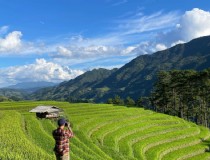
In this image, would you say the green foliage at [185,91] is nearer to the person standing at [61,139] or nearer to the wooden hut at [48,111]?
the wooden hut at [48,111]

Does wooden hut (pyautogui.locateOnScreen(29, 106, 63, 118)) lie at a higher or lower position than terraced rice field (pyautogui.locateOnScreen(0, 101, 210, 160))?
higher

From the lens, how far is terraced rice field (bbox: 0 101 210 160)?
35.2 metres

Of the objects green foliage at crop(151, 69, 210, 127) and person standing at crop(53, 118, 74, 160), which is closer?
person standing at crop(53, 118, 74, 160)

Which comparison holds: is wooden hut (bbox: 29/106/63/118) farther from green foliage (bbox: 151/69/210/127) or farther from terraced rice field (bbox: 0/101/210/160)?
green foliage (bbox: 151/69/210/127)

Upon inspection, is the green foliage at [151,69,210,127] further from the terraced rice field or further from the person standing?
the person standing

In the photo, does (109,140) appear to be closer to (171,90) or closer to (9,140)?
(9,140)

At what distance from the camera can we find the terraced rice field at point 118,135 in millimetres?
35250

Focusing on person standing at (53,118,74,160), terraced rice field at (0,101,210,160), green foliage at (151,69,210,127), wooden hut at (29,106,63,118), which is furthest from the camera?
green foliage at (151,69,210,127)

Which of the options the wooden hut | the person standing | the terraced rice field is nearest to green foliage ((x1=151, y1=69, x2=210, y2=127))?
the terraced rice field

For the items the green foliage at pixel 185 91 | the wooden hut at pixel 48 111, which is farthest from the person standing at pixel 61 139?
the green foliage at pixel 185 91

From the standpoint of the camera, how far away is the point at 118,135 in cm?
5134

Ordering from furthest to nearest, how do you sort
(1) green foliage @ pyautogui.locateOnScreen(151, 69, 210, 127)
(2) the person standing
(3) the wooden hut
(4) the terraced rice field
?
(1) green foliage @ pyautogui.locateOnScreen(151, 69, 210, 127) < (3) the wooden hut < (4) the terraced rice field < (2) the person standing

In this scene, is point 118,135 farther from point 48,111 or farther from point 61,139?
point 61,139

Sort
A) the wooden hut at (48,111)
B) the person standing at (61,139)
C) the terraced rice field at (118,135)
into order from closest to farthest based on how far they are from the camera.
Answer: the person standing at (61,139), the terraced rice field at (118,135), the wooden hut at (48,111)
